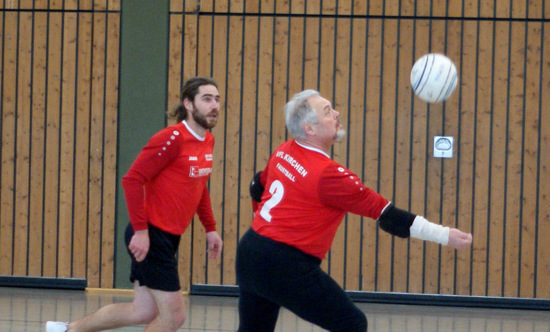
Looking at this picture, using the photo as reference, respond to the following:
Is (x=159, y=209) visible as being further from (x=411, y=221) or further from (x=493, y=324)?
(x=493, y=324)

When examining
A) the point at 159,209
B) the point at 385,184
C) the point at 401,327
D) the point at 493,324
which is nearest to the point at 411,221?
the point at 159,209

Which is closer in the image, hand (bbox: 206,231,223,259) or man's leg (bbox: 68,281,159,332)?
man's leg (bbox: 68,281,159,332)

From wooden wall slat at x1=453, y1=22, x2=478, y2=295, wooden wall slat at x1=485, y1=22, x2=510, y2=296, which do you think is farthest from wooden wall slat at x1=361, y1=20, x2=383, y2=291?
wooden wall slat at x1=485, y1=22, x2=510, y2=296

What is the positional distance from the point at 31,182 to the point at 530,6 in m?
5.23

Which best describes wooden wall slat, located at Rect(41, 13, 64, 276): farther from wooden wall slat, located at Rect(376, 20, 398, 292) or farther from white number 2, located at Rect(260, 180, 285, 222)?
white number 2, located at Rect(260, 180, 285, 222)

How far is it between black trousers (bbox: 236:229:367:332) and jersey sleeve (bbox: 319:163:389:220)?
0.31m

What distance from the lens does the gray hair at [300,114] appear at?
12.6 ft

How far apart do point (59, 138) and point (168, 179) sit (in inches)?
150

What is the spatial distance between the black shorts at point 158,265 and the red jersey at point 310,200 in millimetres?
809

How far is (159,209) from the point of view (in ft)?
14.8

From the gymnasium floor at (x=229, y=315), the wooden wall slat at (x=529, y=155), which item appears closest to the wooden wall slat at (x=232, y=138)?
the gymnasium floor at (x=229, y=315)

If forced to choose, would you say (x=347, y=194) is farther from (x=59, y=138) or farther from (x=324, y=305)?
(x=59, y=138)

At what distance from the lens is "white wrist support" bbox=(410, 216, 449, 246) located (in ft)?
11.5

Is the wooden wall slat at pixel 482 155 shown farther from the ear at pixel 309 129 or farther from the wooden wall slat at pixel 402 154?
the ear at pixel 309 129
